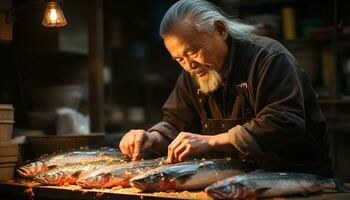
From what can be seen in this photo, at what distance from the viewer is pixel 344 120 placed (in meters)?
6.72

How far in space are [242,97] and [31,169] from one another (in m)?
1.62

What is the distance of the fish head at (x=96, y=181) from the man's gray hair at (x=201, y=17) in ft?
3.45

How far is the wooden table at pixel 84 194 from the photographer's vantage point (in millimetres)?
2846

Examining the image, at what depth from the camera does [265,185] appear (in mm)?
2799

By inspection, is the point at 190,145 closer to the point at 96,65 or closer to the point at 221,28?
the point at 221,28

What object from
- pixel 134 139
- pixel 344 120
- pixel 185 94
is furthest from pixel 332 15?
pixel 134 139

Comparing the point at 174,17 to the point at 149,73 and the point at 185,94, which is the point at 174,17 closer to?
the point at 185,94

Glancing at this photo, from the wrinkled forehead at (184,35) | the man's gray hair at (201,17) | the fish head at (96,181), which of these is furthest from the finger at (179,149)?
the man's gray hair at (201,17)

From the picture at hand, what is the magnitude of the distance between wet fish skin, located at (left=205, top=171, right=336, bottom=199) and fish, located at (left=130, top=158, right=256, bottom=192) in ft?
0.83

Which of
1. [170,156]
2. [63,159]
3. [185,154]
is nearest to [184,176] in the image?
[185,154]

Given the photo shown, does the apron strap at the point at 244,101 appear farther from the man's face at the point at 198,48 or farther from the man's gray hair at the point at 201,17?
the man's gray hair at the point at 201,17

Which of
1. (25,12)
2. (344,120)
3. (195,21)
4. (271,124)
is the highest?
A: (25,12)

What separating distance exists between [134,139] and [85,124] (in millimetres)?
2655

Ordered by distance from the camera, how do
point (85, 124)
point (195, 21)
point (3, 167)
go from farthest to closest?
point (85, 124) < point (3, 167) < point (195, 21)
